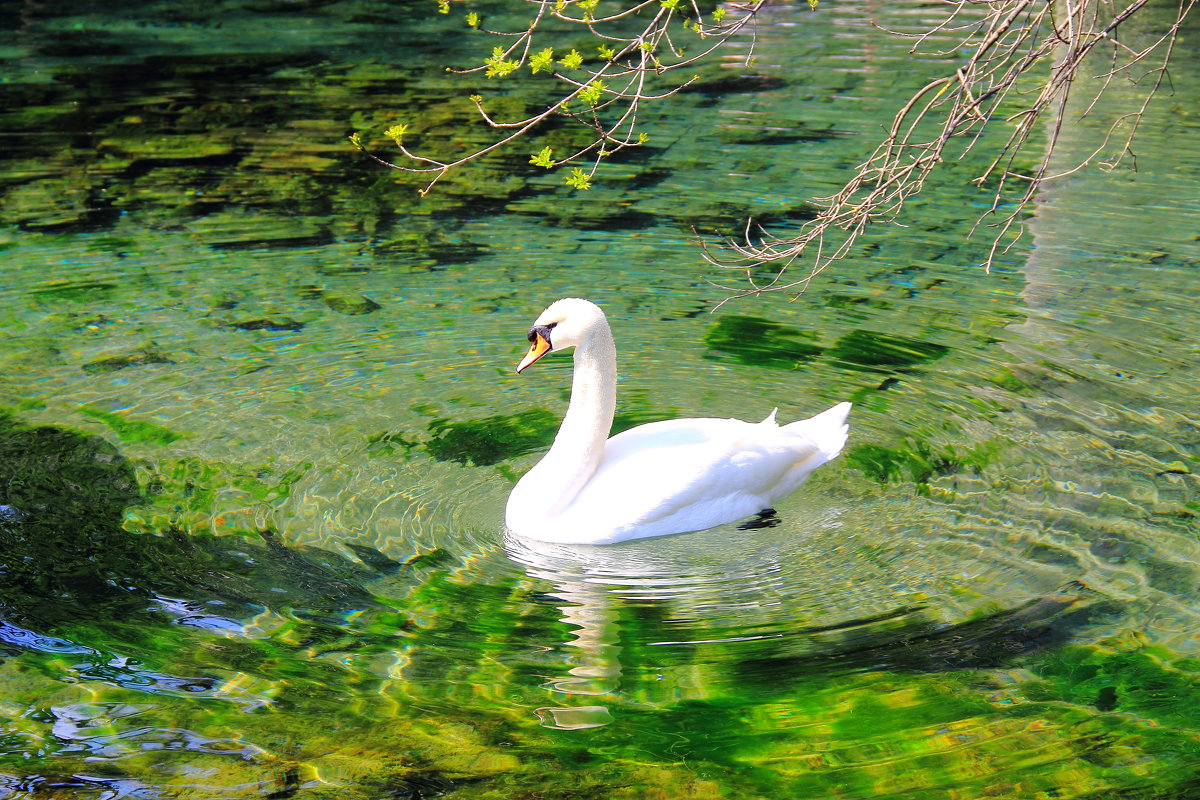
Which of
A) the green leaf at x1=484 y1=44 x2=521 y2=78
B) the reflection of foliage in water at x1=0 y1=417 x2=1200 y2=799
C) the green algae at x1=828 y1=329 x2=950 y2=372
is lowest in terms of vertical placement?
the reflection of foliage in water at x1=0 y1=417 x2=1200 y2=799

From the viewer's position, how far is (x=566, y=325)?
4.75m

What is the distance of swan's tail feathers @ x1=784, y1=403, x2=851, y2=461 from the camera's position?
514 cm

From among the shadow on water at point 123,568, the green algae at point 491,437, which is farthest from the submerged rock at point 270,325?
the shadow on water at point 123,568

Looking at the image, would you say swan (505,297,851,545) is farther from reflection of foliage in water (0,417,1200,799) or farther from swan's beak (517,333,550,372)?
reflection of foliage in water (0,417,1200,799)

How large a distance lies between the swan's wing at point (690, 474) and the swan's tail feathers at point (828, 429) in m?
0.06

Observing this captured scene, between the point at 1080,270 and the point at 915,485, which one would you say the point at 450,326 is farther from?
the point at 1080,270

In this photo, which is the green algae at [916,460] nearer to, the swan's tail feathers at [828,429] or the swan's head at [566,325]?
the swan's tail feathers at [828,429]

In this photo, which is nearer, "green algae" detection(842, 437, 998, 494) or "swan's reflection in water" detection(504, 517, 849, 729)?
"swan's reflection in water" detection(504, 517, 849, 729)

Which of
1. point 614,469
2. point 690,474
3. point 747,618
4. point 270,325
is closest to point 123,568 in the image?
point 614,469

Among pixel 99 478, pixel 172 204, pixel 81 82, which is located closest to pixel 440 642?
pixel 99 478

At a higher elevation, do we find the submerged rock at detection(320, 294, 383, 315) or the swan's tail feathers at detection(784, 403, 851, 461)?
the submerged rock at detection(320, 294, 383, 315)

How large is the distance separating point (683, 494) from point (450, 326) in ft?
7.79

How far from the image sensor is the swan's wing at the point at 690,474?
4703 mm

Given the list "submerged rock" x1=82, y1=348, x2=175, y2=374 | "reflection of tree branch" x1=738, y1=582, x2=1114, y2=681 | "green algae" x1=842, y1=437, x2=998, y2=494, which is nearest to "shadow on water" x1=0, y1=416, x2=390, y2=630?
"submerged rock" x1=82, y1=348, x2=175, y2=374
